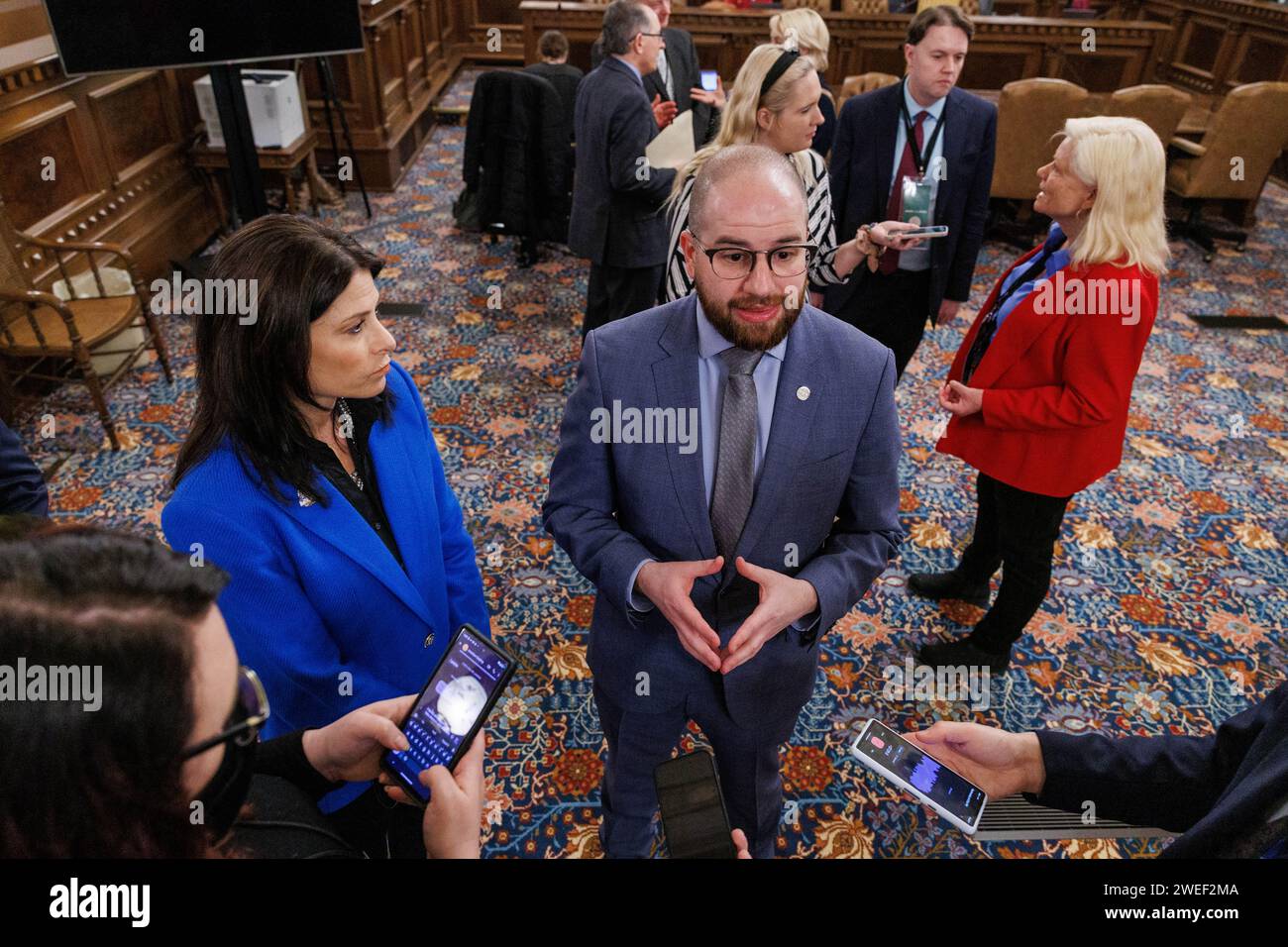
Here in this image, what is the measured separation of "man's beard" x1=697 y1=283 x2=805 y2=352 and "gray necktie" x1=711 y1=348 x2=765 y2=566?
0.03 metres

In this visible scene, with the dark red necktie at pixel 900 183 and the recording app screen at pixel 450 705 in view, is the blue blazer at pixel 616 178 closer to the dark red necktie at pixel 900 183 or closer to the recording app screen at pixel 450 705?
the dark red necktie at pixel 900 183

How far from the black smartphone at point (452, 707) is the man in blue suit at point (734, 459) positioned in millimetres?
300

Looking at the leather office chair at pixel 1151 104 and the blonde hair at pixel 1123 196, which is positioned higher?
the blonde hair at pixel 1123 196

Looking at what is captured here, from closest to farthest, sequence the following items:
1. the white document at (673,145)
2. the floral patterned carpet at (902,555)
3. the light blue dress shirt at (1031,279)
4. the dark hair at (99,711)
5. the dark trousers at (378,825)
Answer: the dark hair at (99,711)
the dark trousers at (378,825)
the light blue dress shirt at (1031,279)
the floral patterned carpet at (902,555)
the white document at (673,145)

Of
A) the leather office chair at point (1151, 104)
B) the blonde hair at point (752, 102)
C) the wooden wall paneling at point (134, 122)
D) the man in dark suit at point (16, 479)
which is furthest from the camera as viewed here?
the leather office chair at point (1151, 104)

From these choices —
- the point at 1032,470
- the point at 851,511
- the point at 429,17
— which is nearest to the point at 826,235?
the point at 1032,470

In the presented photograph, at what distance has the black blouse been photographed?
1.52 metres

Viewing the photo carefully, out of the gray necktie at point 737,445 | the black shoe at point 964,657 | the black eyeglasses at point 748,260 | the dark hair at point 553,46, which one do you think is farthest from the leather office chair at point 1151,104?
the gray necktie at point 737,445

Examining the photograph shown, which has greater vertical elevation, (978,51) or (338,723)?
(978,51)

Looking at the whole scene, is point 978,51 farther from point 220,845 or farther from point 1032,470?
point 220,845

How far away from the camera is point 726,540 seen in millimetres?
1572

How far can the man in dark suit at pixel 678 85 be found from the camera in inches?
165
